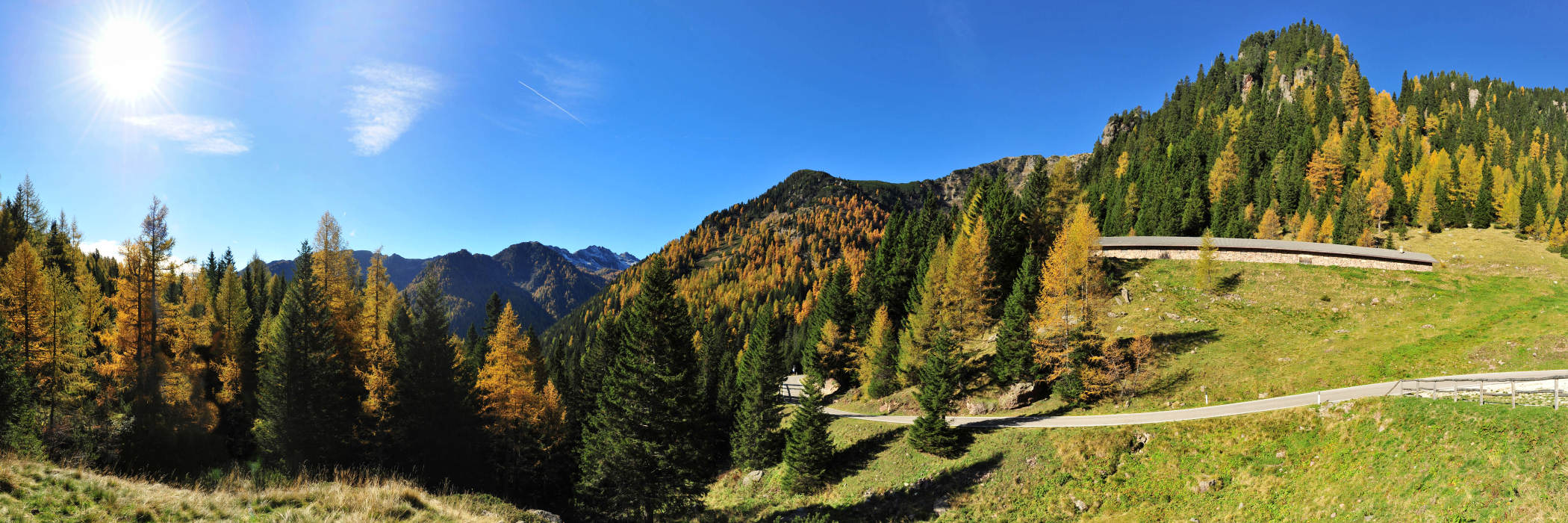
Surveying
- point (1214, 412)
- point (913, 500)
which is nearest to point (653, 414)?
point (913, 500)

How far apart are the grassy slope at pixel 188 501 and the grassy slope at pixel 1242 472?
2151cm

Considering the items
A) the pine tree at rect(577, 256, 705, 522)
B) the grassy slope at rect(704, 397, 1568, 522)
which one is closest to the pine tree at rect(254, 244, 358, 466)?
the pine tree at rect(577, 256, 705, 522)

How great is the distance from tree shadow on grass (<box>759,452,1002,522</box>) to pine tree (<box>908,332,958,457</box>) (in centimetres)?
197

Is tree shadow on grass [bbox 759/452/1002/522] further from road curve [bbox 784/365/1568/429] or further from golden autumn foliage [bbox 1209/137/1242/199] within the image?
golden autumn foliage [bbox 1209/137/1242/199]

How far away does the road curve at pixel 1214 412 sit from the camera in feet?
87.6

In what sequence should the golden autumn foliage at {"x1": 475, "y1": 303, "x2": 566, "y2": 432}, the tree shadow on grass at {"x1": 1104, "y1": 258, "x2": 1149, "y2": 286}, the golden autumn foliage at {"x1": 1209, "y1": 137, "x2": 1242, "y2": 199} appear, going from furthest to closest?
the golden autumn foliage at {"x1": 1209, "y1": 137, "x2": 1242, "y2": 199}, the tree shadow on grass at {"x1": 1104, "y1": 258, "x2": 1149, "y2": 286}, the golden autumn foliage at {"x1": 475, "y1": 303, "x2": 566, "y2": 432}

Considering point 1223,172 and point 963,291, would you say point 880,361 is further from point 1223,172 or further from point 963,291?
point 1223,172

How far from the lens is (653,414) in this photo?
24859 mm

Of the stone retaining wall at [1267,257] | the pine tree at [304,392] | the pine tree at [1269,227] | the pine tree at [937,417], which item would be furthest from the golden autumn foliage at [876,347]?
the pine tree at [1269,227]

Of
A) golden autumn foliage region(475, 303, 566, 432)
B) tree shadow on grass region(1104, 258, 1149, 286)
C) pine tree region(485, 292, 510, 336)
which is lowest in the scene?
golden autumn foliage region(475, 303, 566, 432)

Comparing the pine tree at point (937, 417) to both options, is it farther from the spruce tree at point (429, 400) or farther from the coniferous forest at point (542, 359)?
the spruce tree at point (429, 400)

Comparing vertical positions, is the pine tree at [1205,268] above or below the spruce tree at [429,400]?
above

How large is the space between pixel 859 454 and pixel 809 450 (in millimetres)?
4907

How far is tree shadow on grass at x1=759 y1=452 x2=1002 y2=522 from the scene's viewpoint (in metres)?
29.6
